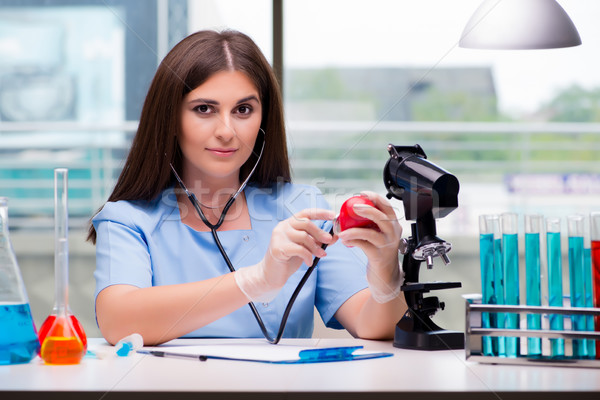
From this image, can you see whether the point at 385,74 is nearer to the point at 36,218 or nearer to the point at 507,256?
the point at 36,218

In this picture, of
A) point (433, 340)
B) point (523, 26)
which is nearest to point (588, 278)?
point (433, 340)

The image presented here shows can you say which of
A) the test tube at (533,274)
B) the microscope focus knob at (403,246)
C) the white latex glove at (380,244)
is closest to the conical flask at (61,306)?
the white latex glove at (380,244)

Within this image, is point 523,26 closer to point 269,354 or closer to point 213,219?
point 213,219

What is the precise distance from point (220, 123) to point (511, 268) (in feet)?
2.23

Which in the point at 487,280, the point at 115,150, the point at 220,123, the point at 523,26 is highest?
the point at 115,150

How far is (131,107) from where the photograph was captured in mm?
6289

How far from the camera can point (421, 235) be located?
104 cm

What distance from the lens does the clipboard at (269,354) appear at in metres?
0.93

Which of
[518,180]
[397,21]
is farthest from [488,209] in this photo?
[397,21]

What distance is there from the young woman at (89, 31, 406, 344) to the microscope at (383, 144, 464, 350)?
3.4 inches

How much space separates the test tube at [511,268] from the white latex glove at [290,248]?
0.90 feet

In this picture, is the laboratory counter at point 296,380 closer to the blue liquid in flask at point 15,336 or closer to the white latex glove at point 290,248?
the blue liquid in flask at point 15,336

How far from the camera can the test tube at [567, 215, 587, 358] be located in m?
0.90

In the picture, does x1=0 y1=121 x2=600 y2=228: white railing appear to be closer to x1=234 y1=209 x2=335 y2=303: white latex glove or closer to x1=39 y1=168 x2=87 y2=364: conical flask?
x1=234 y1=209 x2=335 y2=303: white latex glove
